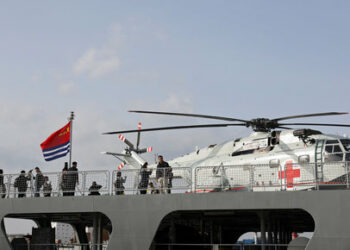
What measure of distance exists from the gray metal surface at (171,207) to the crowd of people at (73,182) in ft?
1.52

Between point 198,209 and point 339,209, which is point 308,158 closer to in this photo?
point 339,209

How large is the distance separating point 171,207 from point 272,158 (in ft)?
14.7

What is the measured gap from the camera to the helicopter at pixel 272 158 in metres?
15.3

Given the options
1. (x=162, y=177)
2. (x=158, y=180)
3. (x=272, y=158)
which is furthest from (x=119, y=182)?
(x=272, y=158)

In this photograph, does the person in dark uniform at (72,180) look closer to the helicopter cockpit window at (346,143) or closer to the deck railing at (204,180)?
the deck railing at (204,180)

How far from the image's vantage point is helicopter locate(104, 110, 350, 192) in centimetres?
1534

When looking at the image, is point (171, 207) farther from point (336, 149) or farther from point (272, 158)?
point (336, 149)

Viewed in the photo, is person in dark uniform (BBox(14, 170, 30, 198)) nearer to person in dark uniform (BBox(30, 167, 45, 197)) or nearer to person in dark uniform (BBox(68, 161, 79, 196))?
person in dark uniform (BBox(30, 167, 45, 197))

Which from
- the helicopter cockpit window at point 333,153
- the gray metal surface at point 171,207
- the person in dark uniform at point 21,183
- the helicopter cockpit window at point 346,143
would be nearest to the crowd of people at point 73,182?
the person in dark uniform at point 21,183

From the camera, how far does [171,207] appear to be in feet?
50.6

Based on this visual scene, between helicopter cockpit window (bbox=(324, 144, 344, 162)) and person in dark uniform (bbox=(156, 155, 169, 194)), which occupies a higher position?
helicopter cockpit window (bbox=(324, 144, 344, 162))

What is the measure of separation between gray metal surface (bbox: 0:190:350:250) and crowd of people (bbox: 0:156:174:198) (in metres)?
0.46

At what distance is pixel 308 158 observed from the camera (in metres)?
16.4

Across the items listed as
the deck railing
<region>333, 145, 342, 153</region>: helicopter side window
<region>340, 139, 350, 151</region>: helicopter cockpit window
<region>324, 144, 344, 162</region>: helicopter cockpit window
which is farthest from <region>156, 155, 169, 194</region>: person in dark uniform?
<region>340, 139, 350, 151</region>: helicopter cockpit window
